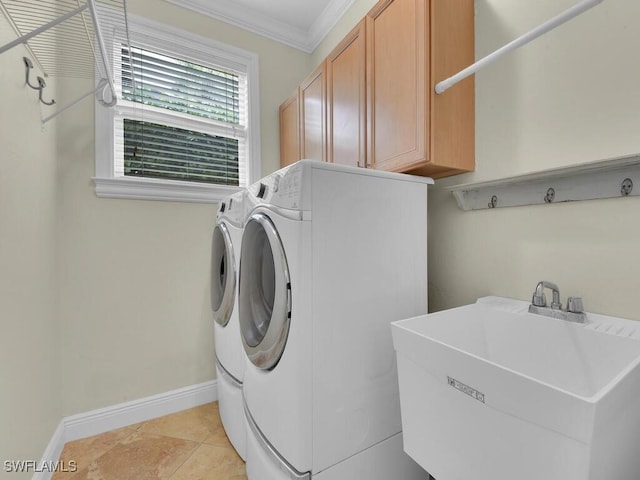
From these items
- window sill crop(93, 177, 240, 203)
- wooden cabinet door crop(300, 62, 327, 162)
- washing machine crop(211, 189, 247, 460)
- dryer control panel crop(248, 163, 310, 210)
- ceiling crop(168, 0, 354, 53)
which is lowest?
washing machine crop(211, 189, 247, 460)

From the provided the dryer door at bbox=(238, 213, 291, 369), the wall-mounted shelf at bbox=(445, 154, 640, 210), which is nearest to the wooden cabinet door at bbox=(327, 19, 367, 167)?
the wall-mounted shelf at bbox=(445, 154, 640, 210)

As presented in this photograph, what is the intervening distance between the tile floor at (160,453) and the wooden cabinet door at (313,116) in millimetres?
1764

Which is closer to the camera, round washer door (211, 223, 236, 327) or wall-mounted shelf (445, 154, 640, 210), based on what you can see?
wall-mounted shelf (445, 154, 640, 210)

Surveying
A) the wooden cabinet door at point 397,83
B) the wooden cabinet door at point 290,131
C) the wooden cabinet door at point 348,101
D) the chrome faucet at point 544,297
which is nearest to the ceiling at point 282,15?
the wooden cabinet door at point 290,131

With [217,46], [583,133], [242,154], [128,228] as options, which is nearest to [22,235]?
[128,228]

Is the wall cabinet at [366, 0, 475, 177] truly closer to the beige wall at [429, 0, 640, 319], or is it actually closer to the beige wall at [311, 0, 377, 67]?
the beige wall at [429, 0, 640, 319]

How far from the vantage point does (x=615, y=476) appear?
62 centimetres

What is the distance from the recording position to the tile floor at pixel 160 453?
4.66 feet

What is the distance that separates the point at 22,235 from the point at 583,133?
218cm

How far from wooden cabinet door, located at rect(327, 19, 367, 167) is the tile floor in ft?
5.57

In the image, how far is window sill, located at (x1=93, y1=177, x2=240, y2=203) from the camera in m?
1.82

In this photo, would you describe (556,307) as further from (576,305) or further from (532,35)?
(532,35)

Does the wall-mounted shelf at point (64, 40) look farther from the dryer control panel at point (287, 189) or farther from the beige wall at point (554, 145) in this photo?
the beige wall at point (554, 145)

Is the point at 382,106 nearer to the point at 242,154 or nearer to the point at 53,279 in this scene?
the point at 242,154
